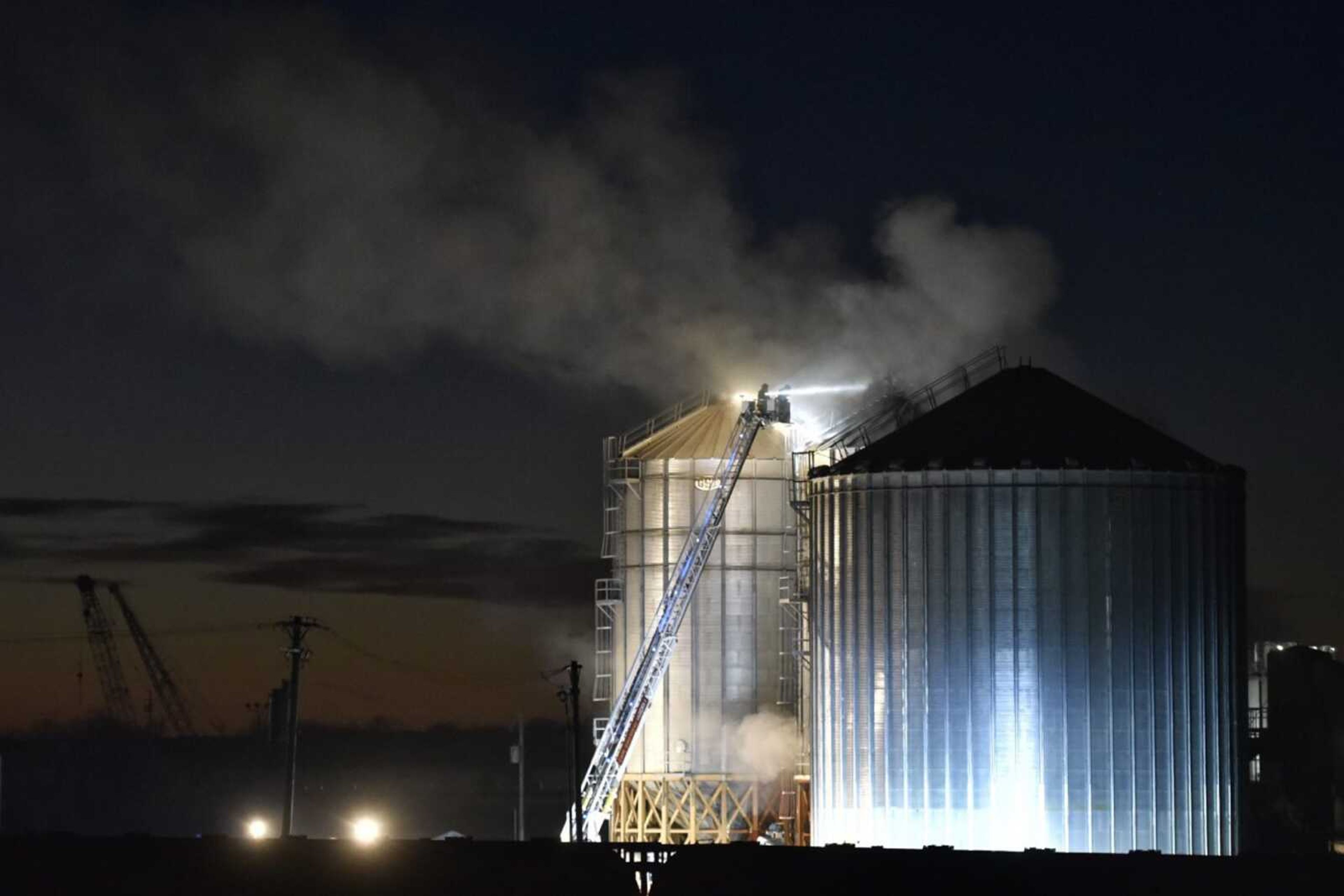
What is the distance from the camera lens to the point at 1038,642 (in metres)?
66.0

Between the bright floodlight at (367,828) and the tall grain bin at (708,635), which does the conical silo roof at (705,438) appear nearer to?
the tall grain bin at (708,635)

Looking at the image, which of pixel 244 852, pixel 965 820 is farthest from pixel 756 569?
pixel 244 852

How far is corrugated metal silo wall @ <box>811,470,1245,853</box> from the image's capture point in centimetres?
6575

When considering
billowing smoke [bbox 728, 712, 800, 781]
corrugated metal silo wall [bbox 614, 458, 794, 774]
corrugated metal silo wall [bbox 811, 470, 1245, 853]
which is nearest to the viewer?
→ corrugated metal silo wall [bbox 811, 470, 1245, 853]

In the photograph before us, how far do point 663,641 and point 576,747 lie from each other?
1020 centimetres

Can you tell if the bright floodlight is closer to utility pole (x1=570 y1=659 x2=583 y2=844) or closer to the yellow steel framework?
the yellow steel framework

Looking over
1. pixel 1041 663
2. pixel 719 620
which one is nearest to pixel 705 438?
pixel 719 620

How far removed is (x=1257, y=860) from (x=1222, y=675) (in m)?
14.8

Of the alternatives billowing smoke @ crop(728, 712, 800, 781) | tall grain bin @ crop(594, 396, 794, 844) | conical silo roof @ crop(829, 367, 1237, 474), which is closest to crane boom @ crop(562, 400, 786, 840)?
tall grain bin @ crop(594, 396, 794, 844)

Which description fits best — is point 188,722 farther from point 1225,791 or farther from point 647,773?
point 1225,791

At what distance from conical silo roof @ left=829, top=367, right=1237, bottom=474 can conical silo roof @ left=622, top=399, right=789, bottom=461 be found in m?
12.3

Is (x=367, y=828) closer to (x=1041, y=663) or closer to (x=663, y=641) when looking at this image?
(x=663, y=641)

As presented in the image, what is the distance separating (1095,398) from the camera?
70.7m

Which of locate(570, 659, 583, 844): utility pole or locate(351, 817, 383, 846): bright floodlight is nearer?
Result: locate(570, 659, 583, 844): utility pole
